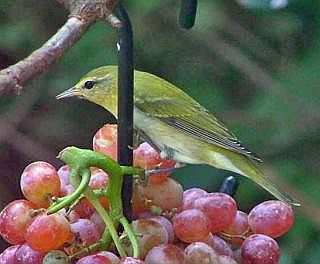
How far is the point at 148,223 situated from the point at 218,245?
109 millimetres

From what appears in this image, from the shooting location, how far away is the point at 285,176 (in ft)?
8.71

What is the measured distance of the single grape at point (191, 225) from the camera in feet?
4.32

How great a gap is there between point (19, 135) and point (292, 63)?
31.1 inches

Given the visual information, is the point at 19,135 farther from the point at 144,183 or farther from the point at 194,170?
the point at 144,183

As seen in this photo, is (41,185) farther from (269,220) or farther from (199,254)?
(269,220)

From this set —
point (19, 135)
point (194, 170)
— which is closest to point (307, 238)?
point (194, 170)

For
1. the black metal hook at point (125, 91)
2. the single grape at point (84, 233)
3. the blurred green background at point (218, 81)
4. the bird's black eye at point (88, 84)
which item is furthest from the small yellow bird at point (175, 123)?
the blurred green background at point (218, 81)

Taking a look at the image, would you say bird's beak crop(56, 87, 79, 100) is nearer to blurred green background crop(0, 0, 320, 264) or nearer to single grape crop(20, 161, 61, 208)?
single grape crop(20, 161, 61, 208)

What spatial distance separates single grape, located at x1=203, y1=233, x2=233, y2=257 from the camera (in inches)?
53.8

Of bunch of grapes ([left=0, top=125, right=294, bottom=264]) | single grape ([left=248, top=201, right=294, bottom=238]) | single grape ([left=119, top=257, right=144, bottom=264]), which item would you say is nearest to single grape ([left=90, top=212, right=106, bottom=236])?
bunch of grapes ([left=0, top=125, right=294, bottom=264])

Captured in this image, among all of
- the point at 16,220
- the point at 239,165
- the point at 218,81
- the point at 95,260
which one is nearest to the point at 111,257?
the point at 95,260

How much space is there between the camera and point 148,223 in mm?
1321

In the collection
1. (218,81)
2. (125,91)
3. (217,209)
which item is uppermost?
(125,91)

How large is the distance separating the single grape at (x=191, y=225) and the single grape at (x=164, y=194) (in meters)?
0.02
